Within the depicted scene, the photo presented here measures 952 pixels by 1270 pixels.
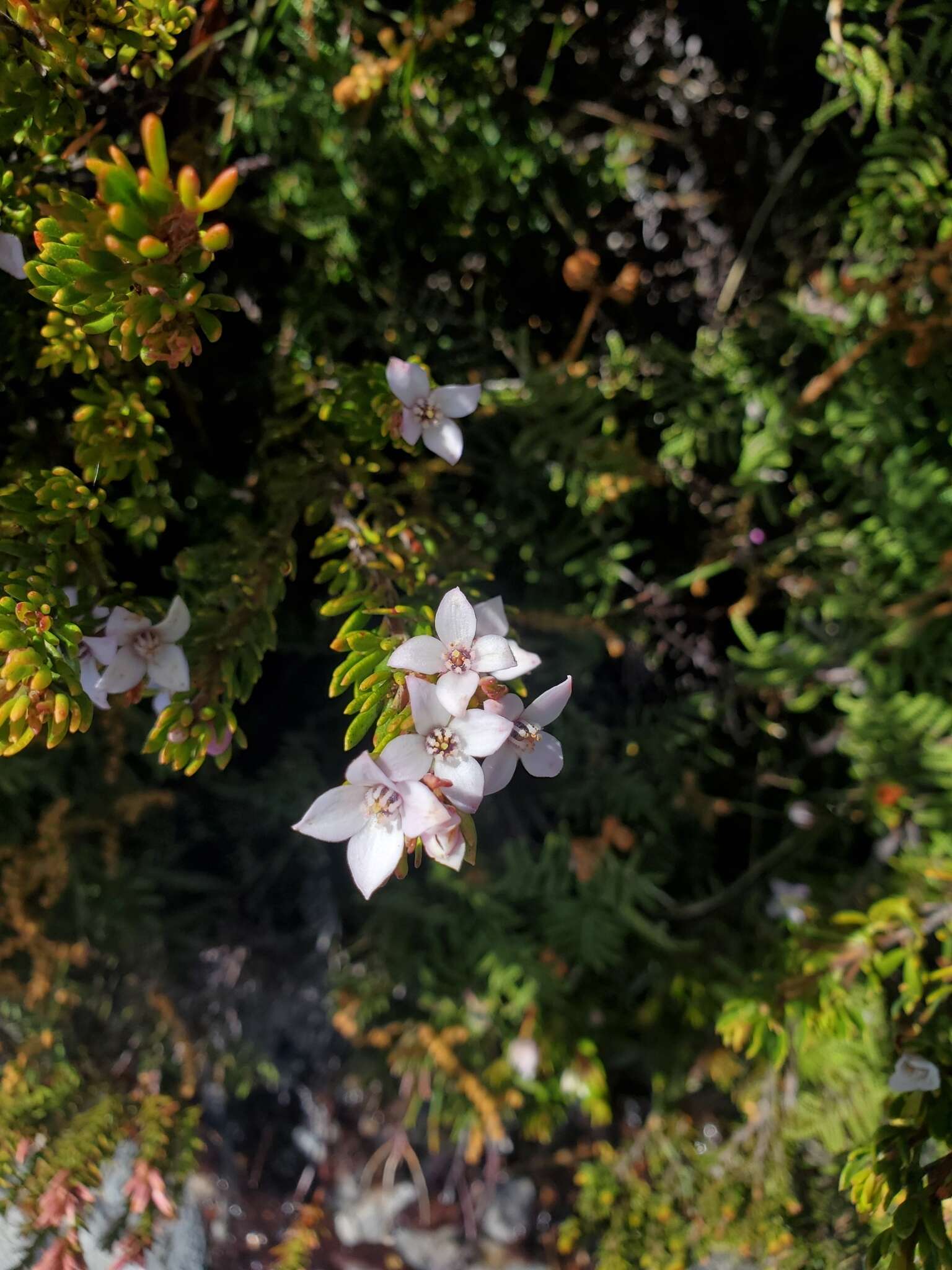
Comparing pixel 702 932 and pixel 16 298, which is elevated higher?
pixel 16 298

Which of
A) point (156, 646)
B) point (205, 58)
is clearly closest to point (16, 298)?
point (205, 58)

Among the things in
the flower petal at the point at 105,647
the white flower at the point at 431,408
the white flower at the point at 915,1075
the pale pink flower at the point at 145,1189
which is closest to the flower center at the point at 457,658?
the white flower at the point at 431,408

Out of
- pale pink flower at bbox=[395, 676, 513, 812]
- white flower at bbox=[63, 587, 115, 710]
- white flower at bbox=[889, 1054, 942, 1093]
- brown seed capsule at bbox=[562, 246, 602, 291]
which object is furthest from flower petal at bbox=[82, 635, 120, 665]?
white flower at bbox=[889, 1054, 942, 1093]

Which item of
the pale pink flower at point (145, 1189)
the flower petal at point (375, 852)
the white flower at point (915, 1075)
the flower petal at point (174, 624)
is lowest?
the pale pink flower at point (145, 1189)

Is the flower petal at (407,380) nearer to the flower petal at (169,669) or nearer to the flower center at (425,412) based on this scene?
the flower center at (425,412)

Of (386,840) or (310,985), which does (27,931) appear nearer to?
(310,985)

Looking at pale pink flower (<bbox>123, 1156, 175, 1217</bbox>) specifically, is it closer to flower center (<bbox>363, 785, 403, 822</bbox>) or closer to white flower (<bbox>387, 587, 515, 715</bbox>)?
flower center (<bbox>363, 785, 403, 822</bbox>)

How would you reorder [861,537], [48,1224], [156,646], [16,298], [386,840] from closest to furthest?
[386,840], [156,646], [16,298], [48,1224], [861,537]
